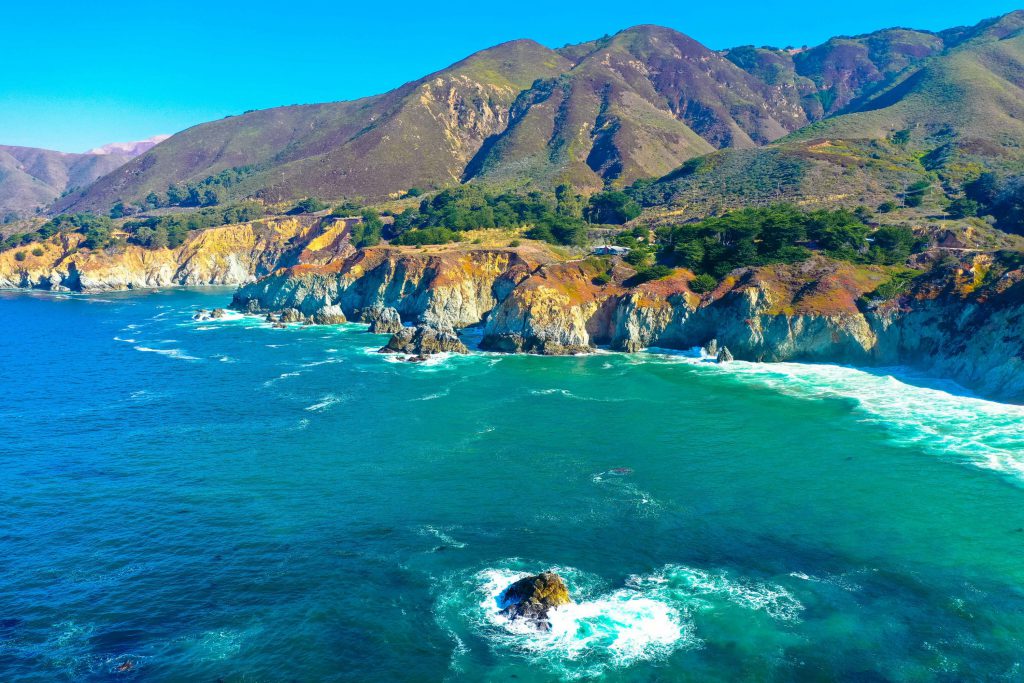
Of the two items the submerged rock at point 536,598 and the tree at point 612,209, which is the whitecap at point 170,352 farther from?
the tree at point 612,209

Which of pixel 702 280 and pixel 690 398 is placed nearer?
pixel 690 398

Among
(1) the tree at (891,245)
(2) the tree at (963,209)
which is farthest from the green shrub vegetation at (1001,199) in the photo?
(1) the tree at (891,245)

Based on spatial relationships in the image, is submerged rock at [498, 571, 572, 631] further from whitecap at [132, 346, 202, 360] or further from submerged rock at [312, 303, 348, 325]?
submerged rock at [312, 303, 348, 325]

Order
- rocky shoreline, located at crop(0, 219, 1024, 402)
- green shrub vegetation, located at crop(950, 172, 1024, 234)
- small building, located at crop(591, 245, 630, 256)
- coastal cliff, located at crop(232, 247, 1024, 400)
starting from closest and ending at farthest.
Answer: coastal cliff, located at crop(232, 247, 1024, 400) < rocky shoreline, located at crop(0, 219, 1024, 402) < small building, located at crop(591, 245, 630, 256) < green shrub vegetation, located at crop(950, 172, 1024, 234)

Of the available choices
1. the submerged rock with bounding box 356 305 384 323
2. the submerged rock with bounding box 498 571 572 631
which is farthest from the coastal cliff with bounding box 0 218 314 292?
the submerged rock with bounding box 498 571 572 631

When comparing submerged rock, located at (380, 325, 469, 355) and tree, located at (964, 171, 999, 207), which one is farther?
tree, located at (964, 171, 999, 207)

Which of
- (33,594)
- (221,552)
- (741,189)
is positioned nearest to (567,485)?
(221,552)

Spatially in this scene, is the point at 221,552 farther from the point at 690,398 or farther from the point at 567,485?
the point at 690,398
